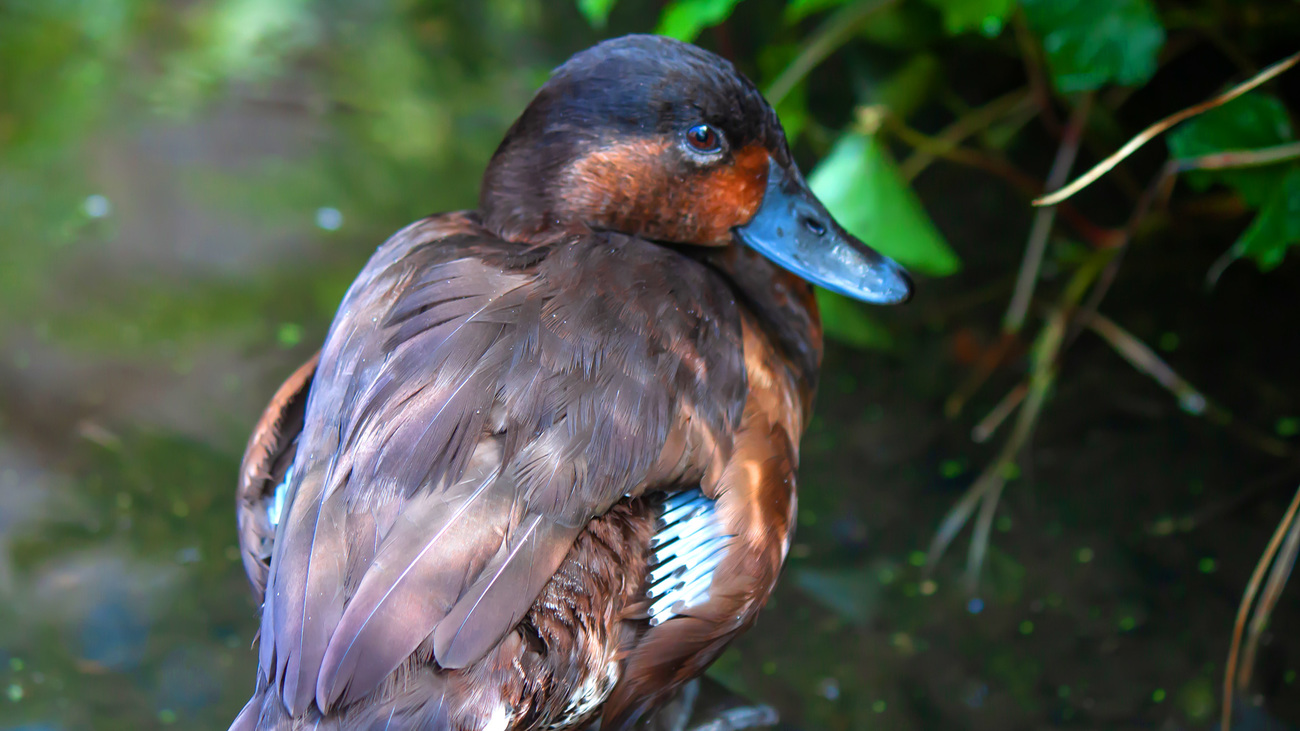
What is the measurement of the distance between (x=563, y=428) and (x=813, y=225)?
51 centimetres

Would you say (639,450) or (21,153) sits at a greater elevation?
(639,450)

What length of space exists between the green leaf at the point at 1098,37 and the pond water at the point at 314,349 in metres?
0.62

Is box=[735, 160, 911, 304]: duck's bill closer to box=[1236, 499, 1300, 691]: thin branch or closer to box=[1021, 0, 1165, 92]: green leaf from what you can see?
box=[1021, 0, 1165, 92]: green leaf

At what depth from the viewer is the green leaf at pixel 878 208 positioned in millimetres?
1562

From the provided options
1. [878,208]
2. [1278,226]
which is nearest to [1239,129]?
[1278,226]

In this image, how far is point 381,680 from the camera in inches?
30.8

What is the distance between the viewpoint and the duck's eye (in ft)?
3.80

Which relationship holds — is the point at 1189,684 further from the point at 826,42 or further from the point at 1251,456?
the point at 826,42

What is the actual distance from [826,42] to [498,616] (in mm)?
1320

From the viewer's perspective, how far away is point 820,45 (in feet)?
5.87

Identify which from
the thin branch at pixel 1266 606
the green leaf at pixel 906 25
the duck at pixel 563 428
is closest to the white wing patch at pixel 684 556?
the duck at pixel 563 428

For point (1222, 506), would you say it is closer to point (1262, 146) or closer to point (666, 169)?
point (1262, 146)

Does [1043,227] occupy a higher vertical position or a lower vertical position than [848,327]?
higher

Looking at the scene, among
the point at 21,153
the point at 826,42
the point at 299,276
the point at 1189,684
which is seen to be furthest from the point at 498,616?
the point at 21,153
